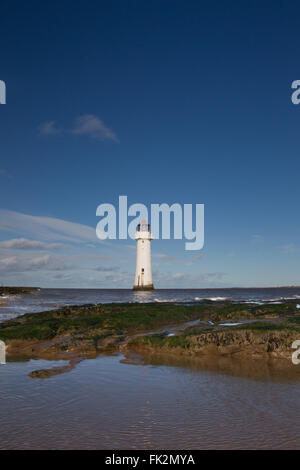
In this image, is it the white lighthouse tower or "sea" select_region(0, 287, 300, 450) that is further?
the white lighthouse tower

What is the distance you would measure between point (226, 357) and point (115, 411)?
6015 millimetres

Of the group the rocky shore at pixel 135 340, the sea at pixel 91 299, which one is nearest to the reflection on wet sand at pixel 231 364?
the rocky shore at pixel 135 340

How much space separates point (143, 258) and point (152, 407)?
190ft

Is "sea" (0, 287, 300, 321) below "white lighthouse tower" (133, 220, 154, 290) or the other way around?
below

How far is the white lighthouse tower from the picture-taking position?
64.1 meters

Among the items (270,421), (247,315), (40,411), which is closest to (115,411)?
(40,411)

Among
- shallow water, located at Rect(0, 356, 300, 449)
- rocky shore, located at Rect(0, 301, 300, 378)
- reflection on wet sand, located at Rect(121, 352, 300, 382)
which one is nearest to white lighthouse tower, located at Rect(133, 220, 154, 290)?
rocky shore, located at Rect(0, 301, 300, 378)

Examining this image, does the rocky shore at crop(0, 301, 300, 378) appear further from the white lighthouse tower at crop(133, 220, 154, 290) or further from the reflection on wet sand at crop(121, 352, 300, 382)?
the white lighthouse tower at crop(133, 220, 154, 290)

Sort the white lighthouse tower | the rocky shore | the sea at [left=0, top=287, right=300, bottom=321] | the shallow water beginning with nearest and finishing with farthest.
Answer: the shallow water < the rocky shore < the sea at [left=0, top=287, right=300, bottom=321] < the white lighthouse tower

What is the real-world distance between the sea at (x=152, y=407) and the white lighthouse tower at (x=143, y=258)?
53632mm

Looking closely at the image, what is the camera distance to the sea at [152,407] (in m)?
5.49

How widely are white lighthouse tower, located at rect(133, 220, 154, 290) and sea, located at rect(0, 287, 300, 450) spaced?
53.6 metres
